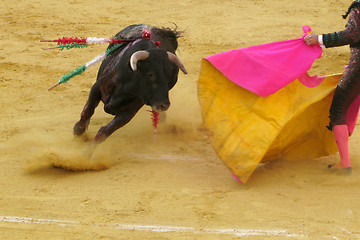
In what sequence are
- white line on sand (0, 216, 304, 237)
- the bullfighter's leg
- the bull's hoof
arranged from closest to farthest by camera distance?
white line on sand (0, 216, 304, 237) → the bullfighter's leg → the bull's hoof

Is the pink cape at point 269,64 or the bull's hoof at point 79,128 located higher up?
the pink cape at point 269,64

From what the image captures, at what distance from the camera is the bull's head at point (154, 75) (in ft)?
15.6

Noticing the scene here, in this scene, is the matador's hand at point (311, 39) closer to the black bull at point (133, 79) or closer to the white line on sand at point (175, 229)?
the black bull at point (133, 79)

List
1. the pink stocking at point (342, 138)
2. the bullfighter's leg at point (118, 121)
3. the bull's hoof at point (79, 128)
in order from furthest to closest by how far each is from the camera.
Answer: the bull's hoof at point (79, 128)
the bullfighter's leg at point (118, 121)
the pink stocking at point (342, 138)

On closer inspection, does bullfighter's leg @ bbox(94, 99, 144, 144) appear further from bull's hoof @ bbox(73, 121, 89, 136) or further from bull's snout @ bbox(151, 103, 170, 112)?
bull's snout @ bbox(151, 103, 170, 112)

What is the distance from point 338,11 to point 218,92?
590 centimetres

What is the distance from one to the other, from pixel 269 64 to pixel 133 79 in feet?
3.74

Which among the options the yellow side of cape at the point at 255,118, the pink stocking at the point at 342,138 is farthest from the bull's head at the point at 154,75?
the pink stocking at the point at 342,138

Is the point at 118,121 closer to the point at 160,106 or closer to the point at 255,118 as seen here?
the point at 160,106

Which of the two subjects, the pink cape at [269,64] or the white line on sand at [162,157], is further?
the white line on sand at [162,157]

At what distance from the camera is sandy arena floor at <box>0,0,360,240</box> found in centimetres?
407

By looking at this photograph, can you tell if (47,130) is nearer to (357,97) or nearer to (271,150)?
(271,150)

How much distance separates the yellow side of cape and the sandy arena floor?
27 centimetres

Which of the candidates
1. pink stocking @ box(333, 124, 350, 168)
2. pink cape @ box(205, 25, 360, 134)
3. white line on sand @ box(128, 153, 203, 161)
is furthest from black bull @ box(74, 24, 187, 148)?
pink stocking @ box(333, 124, 350, 168)
